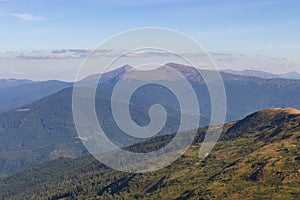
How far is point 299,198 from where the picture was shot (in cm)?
19400

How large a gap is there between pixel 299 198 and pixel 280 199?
8.55 m

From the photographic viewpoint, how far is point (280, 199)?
19738 centimetres
